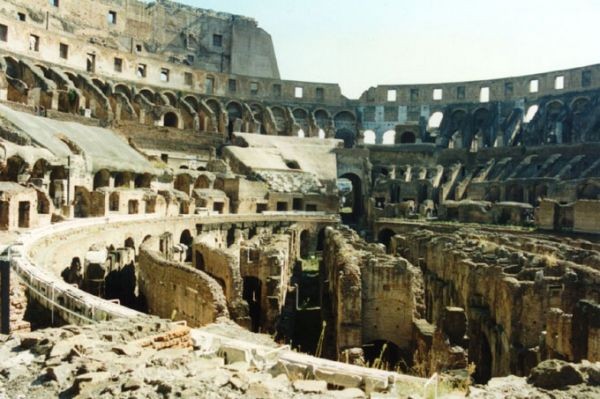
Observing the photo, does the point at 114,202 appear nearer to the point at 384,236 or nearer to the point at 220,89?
the point at 384,236

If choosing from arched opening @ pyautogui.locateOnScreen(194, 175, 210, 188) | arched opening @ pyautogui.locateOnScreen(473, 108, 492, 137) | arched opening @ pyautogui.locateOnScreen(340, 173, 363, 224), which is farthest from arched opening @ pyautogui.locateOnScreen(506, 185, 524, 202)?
arched opening @ pyautogui.locateOnScreen(194, 175, 210, 188)

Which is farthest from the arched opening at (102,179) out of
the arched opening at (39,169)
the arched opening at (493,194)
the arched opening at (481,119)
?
the arched opening at (481,119)

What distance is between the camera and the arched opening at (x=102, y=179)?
34.2m

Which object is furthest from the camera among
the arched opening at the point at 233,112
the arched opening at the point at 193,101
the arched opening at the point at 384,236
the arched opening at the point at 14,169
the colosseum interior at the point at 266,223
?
the arched opening at the point at 233,112

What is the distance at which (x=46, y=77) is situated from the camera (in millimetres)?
47312

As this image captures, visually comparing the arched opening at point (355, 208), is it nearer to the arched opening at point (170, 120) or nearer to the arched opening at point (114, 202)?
the arched opening at point (170, 120)

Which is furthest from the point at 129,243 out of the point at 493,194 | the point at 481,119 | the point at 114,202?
the point at 481,119

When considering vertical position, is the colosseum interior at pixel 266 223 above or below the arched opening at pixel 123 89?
below

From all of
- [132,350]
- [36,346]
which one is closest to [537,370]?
[132,350]

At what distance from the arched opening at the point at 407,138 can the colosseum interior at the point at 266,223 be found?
77 cm

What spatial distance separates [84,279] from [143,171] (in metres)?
20.6

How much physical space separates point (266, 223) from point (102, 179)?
1121 centimetres

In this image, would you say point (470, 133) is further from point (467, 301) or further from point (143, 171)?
point (467, 301)

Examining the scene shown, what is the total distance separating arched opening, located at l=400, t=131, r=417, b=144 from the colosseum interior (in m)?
0.77
